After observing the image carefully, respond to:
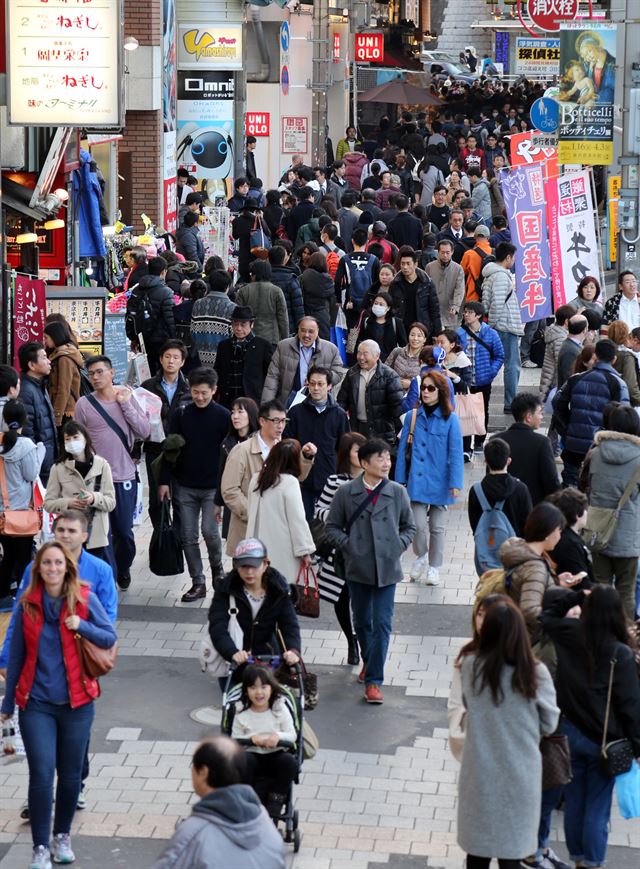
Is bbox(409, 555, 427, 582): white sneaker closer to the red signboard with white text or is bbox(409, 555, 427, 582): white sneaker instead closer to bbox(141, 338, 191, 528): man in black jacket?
bbox(141, 338, 191, 528): man in black jacket

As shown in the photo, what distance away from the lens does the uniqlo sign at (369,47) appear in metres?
54.0

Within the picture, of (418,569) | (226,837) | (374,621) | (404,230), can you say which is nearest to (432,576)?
(418,569)

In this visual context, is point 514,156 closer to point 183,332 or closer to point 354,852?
point 183,332

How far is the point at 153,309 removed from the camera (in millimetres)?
16172

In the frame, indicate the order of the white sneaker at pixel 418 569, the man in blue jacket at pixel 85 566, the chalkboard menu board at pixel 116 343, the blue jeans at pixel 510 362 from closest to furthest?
the man in blue jacket at pixel 85 566 → the white sneaker at pixel 418 569 → the chalkboard menu board at pixel 116 343 → the blue jeans at pixel 510 362

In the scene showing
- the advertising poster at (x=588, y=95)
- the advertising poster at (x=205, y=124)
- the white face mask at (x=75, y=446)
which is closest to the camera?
the white face mask at (x=75, y=446)

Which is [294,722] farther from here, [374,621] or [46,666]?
[374,621]

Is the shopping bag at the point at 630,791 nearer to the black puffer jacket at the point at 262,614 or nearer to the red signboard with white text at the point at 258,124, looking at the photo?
the black puffer jacket at the point at 262,614

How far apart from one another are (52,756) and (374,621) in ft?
9.03

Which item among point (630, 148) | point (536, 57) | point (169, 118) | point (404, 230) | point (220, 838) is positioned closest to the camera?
point (220, 838)

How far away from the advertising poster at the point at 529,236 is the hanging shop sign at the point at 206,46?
42.2 feet

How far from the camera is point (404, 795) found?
855 centimetres

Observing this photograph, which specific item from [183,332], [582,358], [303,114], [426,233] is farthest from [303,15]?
[582,358]

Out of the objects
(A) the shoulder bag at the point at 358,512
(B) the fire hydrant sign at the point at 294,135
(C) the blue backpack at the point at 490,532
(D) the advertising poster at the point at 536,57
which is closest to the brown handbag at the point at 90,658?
(A) the shoulder bag at the point at 358,512
